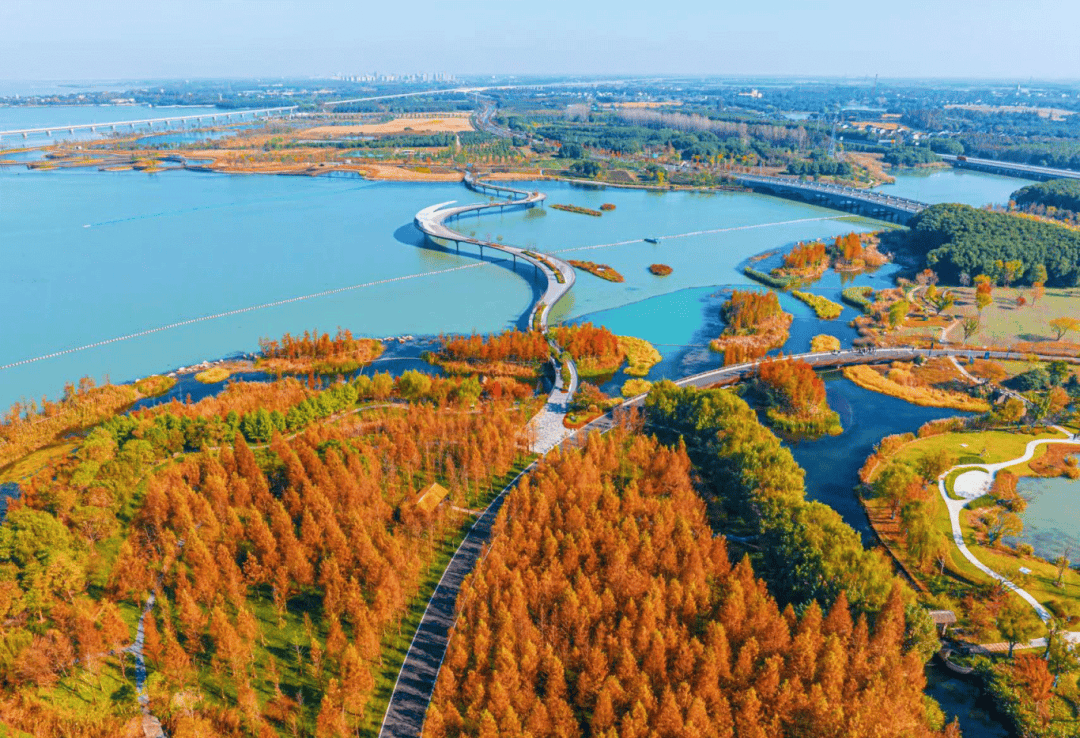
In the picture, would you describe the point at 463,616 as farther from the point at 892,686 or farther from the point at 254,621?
the point at 892,686

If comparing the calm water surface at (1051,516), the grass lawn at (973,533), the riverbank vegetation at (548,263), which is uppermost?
the riverbank vegetation at (548,263)

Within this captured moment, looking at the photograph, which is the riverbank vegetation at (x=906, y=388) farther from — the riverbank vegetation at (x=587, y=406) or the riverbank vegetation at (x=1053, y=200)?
the riverbank vegetation at (x=1053, y=200)

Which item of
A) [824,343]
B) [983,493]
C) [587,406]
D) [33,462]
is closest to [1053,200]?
[824,343]

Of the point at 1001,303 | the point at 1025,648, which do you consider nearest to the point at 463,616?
the point at 1025,648

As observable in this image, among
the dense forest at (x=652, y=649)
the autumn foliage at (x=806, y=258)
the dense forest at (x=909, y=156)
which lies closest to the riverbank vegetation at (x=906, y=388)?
the autumn foliage at (x=806, y=258)

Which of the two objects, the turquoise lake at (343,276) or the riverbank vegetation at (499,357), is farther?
the turquoise lake at (343,276)

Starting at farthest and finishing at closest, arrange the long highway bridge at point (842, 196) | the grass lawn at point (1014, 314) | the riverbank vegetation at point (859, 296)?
the long highway bridge at point (842, 196), the riverbank vegetation at point (859, 296), the grass lawn at point (1014, 314)

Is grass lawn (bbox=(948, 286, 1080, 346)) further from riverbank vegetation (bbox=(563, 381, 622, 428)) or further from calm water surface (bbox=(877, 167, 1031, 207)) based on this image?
calm water surface (bbox=(877, 167, 1031, 207))
